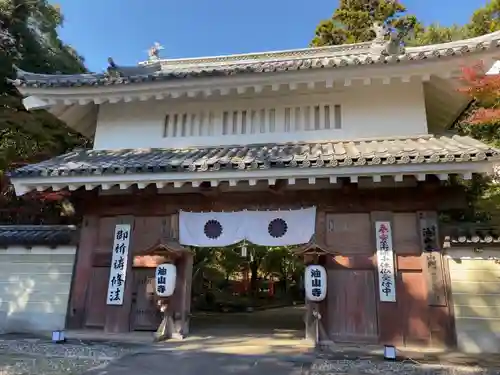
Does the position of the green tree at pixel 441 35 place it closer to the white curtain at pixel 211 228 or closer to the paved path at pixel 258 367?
the white curtain at pixel 211 228

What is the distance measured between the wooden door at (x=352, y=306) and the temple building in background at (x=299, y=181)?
0.03 meters

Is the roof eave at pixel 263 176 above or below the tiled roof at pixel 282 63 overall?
below

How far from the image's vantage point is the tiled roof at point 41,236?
9.01 m

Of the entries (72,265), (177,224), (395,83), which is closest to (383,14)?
(395,83)

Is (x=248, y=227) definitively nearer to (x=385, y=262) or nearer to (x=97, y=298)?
(x=385, y=262)

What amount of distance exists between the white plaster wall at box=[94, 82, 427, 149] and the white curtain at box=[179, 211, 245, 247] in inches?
71.6

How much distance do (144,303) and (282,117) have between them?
514 cm

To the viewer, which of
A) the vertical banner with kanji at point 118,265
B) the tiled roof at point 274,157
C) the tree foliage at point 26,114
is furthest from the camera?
the tree foliage at point 26,114

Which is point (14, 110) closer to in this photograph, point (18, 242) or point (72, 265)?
point (18, 242)

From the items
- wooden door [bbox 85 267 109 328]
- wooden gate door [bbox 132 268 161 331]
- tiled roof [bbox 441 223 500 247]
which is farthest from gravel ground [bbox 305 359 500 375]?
wooden door [bbox 85 267 109 328]

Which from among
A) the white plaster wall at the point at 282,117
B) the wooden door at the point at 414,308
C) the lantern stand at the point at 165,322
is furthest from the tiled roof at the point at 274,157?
the lantern stand at the point at 165,322

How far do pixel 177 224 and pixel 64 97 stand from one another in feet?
13.5

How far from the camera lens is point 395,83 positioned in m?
8.73

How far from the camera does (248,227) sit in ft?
27.4
